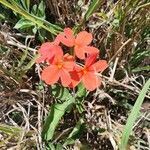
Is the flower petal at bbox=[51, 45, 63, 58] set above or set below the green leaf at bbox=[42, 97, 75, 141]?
above

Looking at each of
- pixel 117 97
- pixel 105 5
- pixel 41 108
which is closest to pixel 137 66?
pixel 117 97

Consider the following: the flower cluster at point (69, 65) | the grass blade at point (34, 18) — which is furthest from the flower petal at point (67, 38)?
Answer: the grass blade at point (34, 18)

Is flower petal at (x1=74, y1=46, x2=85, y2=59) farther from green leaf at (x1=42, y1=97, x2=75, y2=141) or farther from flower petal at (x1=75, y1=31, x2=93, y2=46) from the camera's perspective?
green leaf at (x1=42, y1=97, x2=75, y2=141)

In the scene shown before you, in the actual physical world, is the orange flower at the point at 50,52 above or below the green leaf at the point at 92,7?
below

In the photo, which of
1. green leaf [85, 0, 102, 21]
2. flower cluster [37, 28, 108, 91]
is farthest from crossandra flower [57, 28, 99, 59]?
green leaf [85, 0, 102, 21]

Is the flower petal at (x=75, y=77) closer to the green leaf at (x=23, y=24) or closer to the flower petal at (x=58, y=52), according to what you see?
the flower petal at (x=58, y=52)
